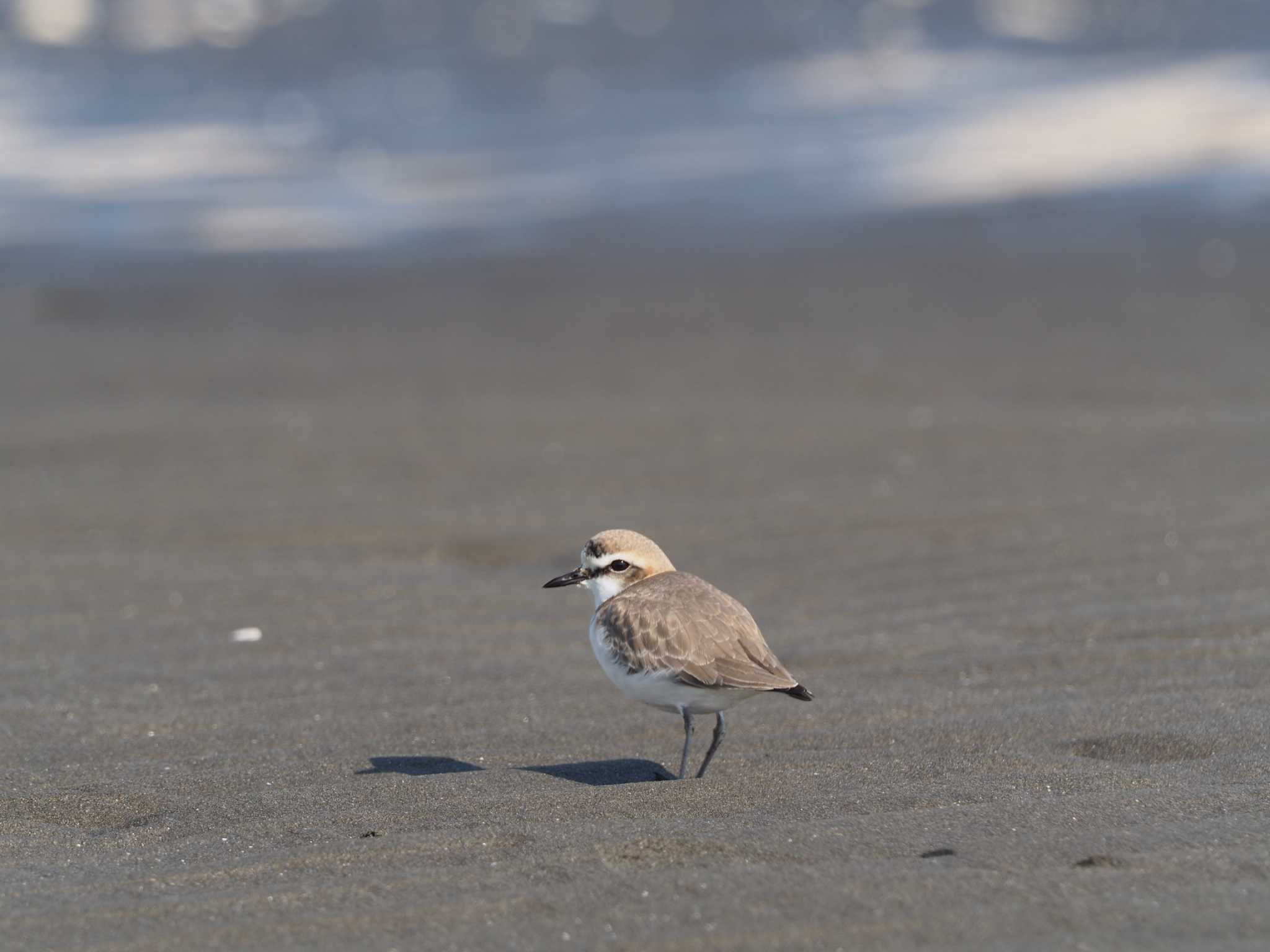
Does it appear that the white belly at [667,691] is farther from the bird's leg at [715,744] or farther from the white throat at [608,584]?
the white throat at [608,584]

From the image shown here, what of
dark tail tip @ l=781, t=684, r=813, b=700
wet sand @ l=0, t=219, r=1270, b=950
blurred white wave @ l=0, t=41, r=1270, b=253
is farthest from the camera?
blurred white wave @ l=0, t=41, r=1270, b=253

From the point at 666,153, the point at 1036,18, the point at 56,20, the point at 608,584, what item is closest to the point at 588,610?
the point at 608,584

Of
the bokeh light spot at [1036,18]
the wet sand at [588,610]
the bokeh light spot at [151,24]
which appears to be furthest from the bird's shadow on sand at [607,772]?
the bokeh light spot at [151,24]

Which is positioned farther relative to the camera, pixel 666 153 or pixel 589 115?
pixel 589 115

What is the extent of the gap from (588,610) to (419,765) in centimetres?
231

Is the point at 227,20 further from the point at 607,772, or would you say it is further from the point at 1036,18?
the point at 607,772

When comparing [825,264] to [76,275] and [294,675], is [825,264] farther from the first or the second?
[294,675]

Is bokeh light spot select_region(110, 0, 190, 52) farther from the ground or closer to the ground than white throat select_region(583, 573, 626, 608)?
farther from the ground

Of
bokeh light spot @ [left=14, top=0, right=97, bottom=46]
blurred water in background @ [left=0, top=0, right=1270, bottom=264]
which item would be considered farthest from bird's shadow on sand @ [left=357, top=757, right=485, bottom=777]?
bokeh light spot @ [left=14, top=0, right=97, bottom=46]

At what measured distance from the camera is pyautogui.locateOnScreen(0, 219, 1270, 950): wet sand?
3.83 m

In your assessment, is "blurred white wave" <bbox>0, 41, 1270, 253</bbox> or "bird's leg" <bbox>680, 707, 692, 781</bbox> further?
"blurred white wave" <bbox>0, 41, 1270, 253</bbox>

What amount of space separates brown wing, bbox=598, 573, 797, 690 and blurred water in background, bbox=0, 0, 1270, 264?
12.8 metres

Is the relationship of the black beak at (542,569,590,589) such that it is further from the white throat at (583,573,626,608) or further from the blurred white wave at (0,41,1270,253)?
the blurred white wave at (0,41,1270,253)

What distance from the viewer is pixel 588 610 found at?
745 centimetres
